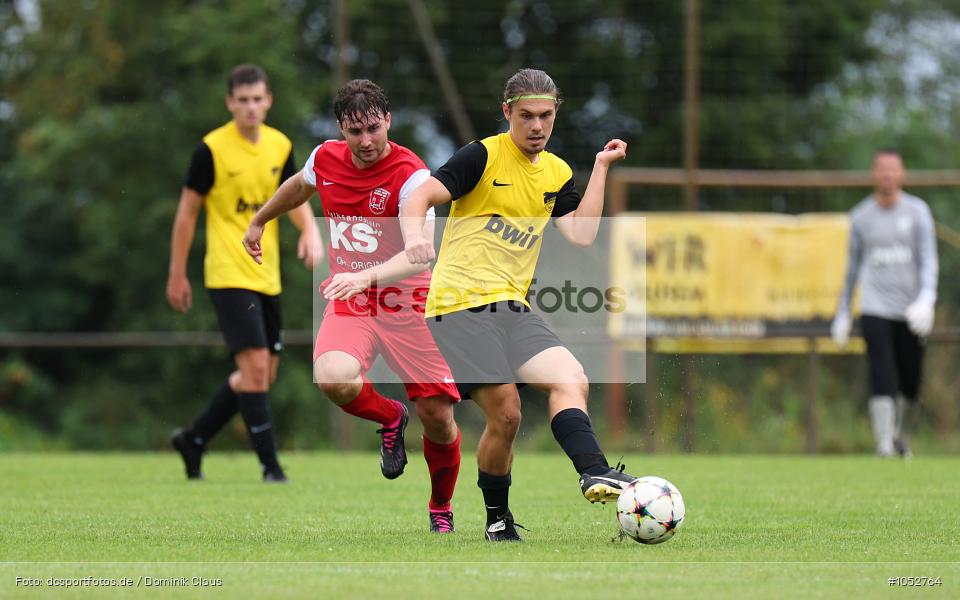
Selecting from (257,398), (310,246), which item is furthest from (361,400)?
(257,398)

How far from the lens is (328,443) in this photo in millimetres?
17188

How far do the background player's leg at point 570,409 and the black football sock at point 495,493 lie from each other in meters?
0.39

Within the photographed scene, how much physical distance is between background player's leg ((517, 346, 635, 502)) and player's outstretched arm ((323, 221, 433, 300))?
2.13 ft

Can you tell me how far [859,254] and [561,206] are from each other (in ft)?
23.1

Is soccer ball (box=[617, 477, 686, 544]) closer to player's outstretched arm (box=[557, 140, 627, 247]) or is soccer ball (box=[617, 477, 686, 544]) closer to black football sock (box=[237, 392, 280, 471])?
player's outstretched arm (box=[557, 140, 627, 247])

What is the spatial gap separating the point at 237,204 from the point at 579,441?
4.36 m

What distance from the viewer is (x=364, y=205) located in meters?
6.72

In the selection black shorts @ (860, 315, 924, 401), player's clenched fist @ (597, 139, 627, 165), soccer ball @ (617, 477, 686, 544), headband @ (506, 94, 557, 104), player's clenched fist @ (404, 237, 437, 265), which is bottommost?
soccer ball @ (617, 477, 686, 544)

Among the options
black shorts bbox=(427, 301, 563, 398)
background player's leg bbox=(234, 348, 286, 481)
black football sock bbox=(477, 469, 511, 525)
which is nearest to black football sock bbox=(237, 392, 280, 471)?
background player's leg bbox=(234, 348, 286, 481)

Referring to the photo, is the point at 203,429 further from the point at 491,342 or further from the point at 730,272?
the point at 730,272

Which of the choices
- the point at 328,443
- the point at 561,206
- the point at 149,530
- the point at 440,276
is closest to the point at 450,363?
the point at 440,276

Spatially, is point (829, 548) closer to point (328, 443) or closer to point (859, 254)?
point (859, 254)

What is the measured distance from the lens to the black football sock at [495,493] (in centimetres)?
620

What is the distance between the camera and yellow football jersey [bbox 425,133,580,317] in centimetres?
611
